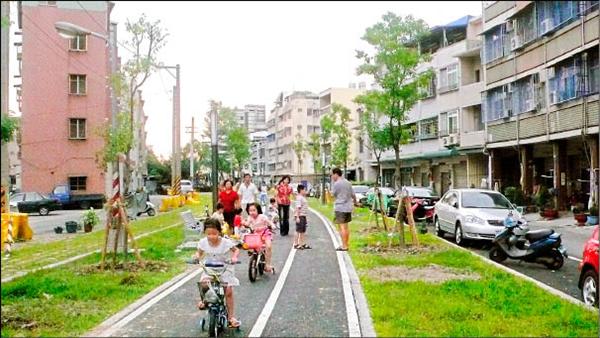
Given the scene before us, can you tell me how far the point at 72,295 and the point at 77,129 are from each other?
3278cm

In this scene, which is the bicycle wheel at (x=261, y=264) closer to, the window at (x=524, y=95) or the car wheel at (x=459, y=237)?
the car wheel at (x=459, y=237)

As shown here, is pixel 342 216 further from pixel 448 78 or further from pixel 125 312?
pixel 448 78

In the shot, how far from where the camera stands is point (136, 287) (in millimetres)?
10055

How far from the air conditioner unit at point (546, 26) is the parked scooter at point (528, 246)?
15.5 meters

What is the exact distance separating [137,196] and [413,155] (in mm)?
23814

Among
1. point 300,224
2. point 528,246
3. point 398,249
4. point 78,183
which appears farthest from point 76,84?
point 528,246

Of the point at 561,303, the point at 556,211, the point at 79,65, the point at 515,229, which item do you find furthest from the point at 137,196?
the point at 561,303

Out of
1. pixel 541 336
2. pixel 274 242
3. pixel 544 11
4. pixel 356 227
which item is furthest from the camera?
pixel 544 11

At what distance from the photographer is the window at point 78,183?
3922 cm

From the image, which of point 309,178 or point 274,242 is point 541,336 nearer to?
point 274,242

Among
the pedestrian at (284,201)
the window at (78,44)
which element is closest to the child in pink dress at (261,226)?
the pedestrian at (284,201)

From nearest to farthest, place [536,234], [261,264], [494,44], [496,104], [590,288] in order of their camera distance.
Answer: [590,288] → [261,264] → [536,234] → [496,104] → [494,44]

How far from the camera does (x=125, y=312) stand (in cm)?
830

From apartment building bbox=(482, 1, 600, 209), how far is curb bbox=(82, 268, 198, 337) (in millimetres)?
16846
